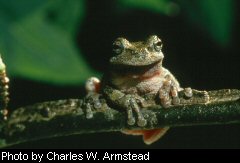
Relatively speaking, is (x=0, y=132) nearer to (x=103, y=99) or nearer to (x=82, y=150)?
(x=103, y=99)

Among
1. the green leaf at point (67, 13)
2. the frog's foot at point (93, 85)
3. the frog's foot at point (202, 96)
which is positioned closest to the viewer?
the frog's foot at point (202, 96)

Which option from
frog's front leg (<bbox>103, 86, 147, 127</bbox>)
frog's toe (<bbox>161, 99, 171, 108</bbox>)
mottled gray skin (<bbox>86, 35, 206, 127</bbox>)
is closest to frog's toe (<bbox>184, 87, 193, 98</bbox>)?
frog's toe (<bbox>161, 99, 171, 108</bbox>)

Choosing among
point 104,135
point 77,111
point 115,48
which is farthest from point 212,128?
point 77,111

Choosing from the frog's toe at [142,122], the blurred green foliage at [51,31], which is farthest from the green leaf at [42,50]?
the frog's toe at [142,122]

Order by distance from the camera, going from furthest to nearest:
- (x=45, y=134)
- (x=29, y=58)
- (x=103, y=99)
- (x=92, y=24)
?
(x=92, y=24), (x=29, y=58), (x=103, y=99), (x=45, y=134)

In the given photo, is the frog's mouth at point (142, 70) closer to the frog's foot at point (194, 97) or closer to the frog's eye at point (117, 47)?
the frog's eye at point (117, 47)

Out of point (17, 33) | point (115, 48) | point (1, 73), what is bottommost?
point (1, 73)

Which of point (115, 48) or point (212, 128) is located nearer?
point (115, 48)
